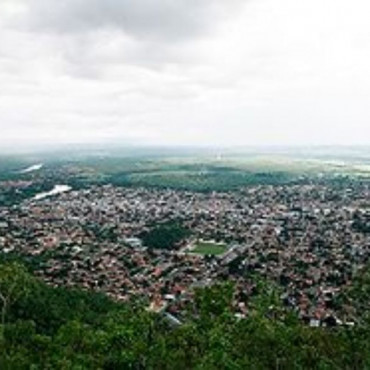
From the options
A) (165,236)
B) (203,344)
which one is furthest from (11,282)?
(165,236)

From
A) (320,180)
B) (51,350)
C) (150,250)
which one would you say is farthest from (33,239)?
(320,180)

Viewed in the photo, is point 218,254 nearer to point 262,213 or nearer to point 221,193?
point 262,213

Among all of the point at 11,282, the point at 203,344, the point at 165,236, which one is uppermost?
the point at 11,282

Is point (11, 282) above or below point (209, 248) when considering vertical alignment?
above

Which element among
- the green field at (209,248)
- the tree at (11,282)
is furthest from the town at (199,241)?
the tree at (11,282)

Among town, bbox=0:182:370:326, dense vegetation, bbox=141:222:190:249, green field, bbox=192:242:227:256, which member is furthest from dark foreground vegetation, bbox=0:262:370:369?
dense vegetation, bbox=141:222:190:249

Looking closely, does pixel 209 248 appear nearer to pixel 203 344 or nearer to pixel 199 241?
pixel 199 241
